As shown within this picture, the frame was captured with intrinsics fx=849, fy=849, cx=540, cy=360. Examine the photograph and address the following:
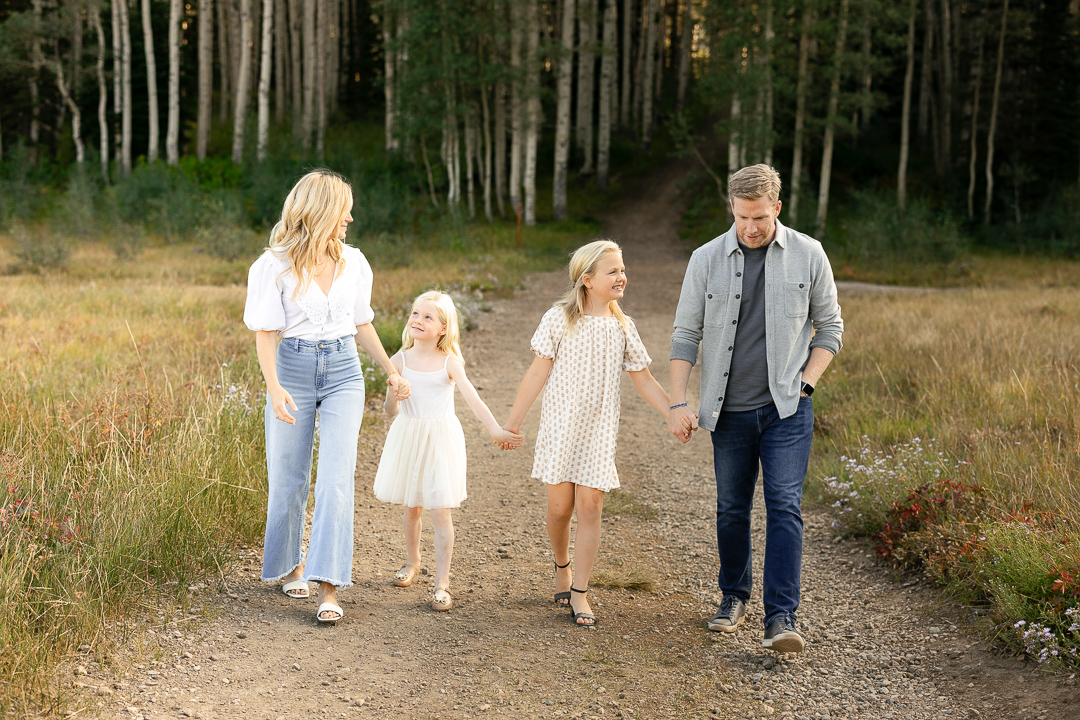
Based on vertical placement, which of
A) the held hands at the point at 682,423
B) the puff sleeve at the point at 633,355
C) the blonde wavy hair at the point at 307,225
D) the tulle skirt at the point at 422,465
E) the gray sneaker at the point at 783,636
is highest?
the blonde wavy hair at the point at 307,225

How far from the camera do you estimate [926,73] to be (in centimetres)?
3622

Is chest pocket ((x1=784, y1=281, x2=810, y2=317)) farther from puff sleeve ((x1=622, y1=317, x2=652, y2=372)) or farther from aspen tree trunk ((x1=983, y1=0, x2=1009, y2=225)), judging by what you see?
aspen tree trunk ((x1=983, y1=0, x2=1009, y2=225))

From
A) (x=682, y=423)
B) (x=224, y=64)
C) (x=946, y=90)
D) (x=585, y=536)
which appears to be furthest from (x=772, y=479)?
→ (x=224, y=64)

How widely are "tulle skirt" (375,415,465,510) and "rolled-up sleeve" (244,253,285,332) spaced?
0.86 meters

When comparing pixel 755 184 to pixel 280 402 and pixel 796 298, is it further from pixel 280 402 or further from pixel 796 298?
pixel 280 402

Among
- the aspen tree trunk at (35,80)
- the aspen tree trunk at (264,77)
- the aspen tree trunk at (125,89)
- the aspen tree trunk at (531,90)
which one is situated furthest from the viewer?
the aspen tree trunk at (35,80)

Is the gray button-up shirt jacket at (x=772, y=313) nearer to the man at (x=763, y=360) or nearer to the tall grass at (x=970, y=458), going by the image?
the man at (x=763, y=360)

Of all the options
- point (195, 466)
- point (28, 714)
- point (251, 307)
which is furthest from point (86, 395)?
point (28, 714)

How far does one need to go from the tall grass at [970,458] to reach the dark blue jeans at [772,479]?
1.06 m

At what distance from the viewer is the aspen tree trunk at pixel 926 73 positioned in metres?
35.1

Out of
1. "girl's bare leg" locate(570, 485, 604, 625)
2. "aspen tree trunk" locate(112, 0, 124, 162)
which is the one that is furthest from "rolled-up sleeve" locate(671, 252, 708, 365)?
"aspen tree trunk" locate(112, 0, 124, 162)

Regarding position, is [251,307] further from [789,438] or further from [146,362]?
[146,362]

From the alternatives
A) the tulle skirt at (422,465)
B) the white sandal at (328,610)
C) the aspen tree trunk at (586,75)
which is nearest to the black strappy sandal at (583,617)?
the tulle skirt at (422,465)

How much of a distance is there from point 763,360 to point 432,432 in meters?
1.75
